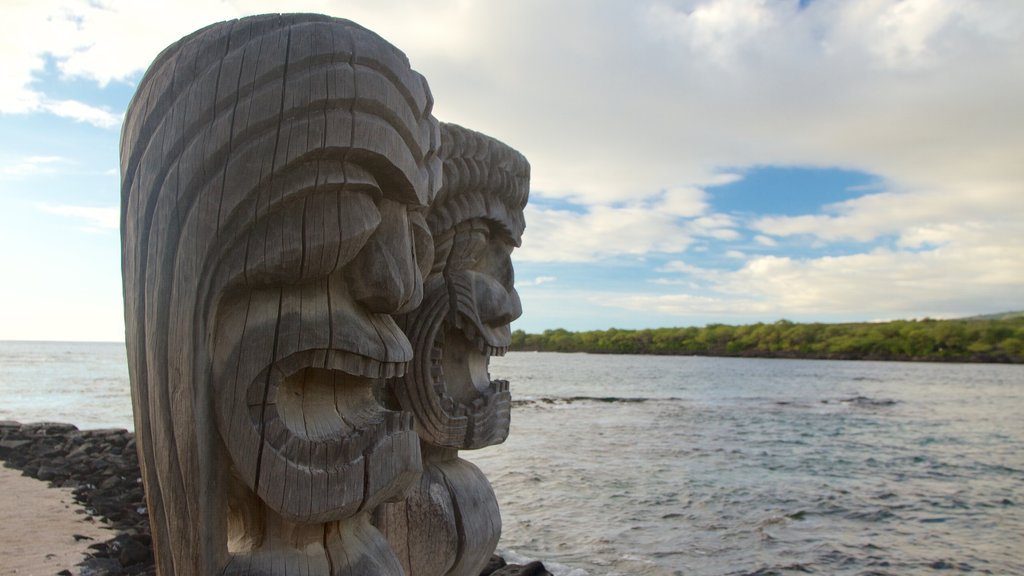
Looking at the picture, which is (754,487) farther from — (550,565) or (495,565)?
(495,565)

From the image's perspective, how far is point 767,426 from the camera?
64.1 ft

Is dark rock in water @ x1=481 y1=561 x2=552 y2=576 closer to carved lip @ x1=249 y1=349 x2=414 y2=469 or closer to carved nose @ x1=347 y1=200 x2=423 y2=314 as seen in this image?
carved lip @ x1=249 y1=349 x2=414 y2=469

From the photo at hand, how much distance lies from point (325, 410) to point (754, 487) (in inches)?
407

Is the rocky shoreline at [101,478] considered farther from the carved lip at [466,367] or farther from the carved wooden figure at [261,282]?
the carved wooden figure at [261,282]

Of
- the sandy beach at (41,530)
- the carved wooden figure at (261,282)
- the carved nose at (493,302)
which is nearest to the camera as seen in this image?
the carved wooden figure at (261,282)

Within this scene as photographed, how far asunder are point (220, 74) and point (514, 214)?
6.31 ft

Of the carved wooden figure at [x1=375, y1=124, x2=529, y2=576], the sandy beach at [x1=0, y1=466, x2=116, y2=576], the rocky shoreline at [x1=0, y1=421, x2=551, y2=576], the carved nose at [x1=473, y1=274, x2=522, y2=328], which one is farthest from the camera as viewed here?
the rocky shoreline at [x1=0, y1=421, x2=551, y2=576]

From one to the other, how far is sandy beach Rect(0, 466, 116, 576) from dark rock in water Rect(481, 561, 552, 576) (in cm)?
331

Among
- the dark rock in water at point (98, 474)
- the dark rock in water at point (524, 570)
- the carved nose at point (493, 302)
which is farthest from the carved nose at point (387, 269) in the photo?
the dark rock in water at point (98, 474)

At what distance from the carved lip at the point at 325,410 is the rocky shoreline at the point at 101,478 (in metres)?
4.34

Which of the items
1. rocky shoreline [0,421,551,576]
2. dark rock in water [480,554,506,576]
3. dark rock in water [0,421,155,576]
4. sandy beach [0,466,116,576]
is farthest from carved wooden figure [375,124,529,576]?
sandy beach [0,466,116,576]

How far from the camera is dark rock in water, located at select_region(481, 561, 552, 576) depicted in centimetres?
612

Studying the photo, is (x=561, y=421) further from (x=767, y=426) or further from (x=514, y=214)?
(x=514, y=214)

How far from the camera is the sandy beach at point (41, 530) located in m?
6.05
